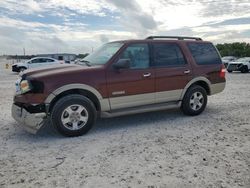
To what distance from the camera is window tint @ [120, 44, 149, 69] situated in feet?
19.3

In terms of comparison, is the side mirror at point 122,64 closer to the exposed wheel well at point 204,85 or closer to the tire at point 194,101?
the tire at point 194,101

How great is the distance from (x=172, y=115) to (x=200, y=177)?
11.2ft

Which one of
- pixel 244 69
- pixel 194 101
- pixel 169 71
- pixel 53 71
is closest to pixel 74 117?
pixel 53 71

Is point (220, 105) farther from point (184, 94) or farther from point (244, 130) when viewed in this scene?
point (244, 130)

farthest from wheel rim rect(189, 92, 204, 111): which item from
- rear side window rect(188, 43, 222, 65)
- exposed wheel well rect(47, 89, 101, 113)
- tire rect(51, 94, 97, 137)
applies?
tire rect(51, 94, 97, 137)

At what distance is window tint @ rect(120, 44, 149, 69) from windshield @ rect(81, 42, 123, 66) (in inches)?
8.4

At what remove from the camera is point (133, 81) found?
5.82m

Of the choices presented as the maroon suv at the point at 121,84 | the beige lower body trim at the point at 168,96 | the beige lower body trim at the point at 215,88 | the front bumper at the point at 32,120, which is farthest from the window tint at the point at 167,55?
the front bumper at the point at 32,120

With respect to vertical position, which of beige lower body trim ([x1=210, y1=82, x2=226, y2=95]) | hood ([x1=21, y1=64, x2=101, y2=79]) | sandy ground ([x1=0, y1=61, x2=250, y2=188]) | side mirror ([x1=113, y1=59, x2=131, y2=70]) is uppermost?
side mirror ([x1=113, y1=59, x2=131, y2=70])

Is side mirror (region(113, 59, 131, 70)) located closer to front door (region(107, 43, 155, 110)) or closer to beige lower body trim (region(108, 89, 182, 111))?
front door (region(107, 43, 155, 110))

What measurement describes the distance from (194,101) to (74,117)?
3.07 metres

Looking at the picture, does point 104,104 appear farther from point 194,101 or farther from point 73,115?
point 194,101

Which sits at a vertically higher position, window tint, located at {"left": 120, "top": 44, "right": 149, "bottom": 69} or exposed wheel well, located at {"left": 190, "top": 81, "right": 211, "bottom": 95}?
window tint, located at {"left": 120, "top": 44, "right": 149, "bottom": 69}

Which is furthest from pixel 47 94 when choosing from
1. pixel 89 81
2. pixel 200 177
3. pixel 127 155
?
pixel 200 177
